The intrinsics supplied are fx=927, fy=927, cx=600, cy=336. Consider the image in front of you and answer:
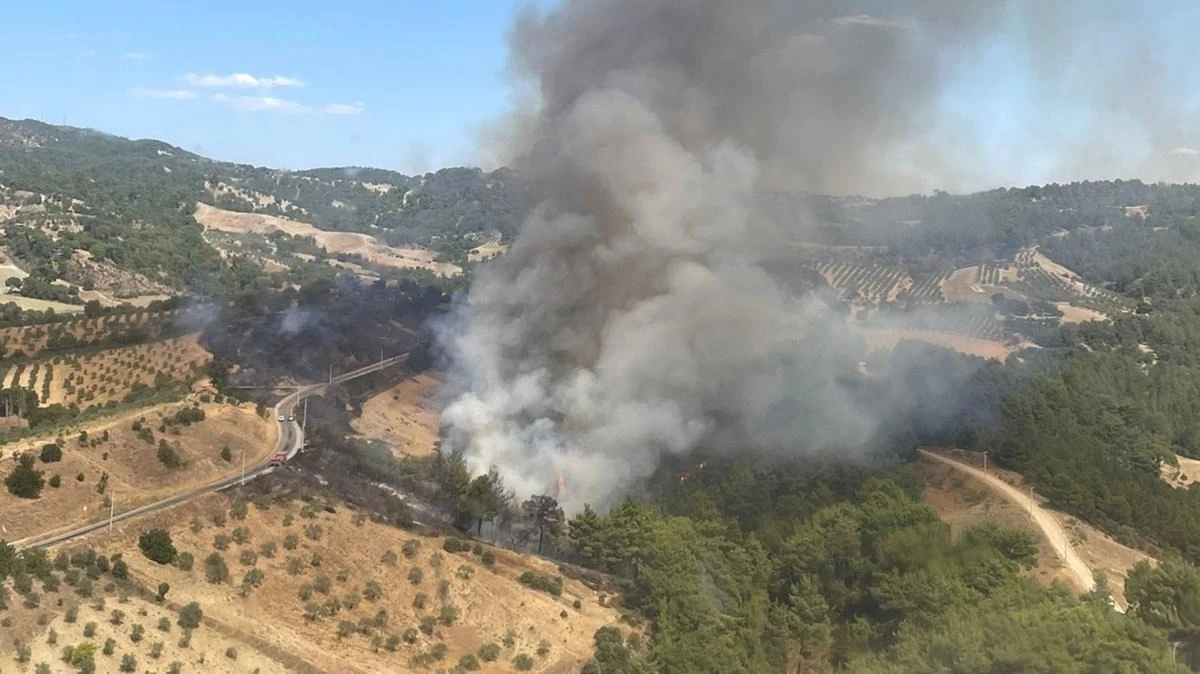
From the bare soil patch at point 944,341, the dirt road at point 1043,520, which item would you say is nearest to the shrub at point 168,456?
the dirt road at point 1043,520

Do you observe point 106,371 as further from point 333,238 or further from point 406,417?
point 333,238

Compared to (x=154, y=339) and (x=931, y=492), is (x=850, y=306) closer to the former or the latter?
(x=931, y=492)

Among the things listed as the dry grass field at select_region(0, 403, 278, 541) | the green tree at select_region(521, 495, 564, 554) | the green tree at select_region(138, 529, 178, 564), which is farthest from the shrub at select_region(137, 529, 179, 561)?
the green tree at select_region(521, 495, 564, 554)

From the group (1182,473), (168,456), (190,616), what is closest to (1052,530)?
(1182,473)

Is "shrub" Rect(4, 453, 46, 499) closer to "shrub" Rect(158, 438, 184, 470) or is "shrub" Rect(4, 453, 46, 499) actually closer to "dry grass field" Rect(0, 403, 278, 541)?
"dry grass field" Rect(0, 403, 278, 541)

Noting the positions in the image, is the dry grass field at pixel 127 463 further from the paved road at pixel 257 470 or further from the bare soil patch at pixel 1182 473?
the bare soil patch at pixel 1182 473
